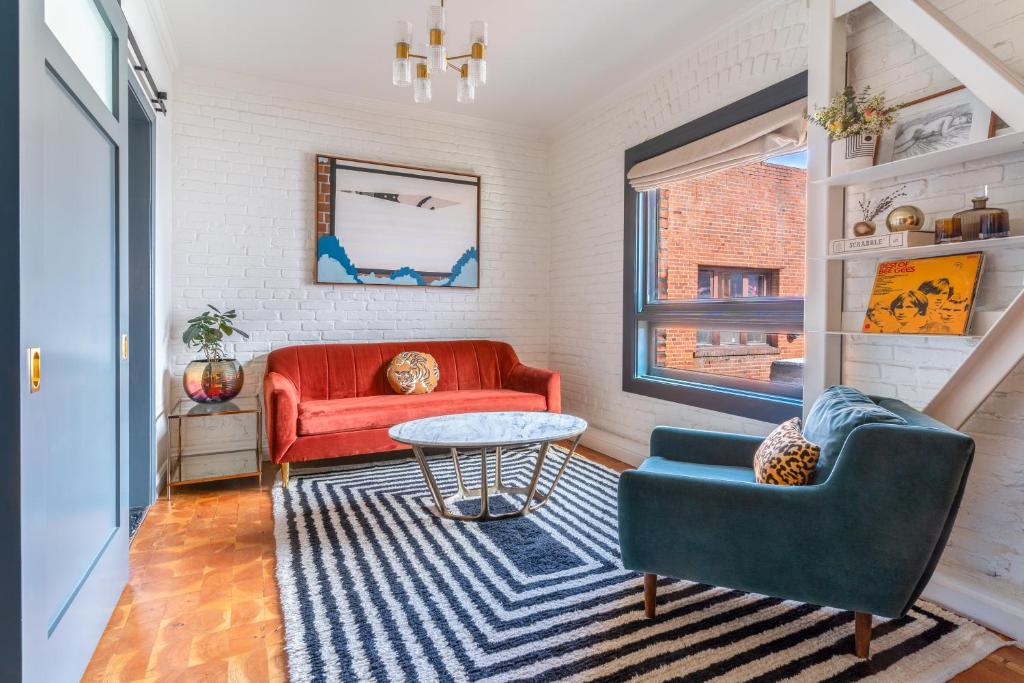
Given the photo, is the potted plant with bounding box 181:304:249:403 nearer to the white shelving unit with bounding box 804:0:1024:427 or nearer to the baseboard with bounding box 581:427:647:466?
the baseboard with bounding box 581:427:647:466

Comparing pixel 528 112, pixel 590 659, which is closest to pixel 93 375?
pixel 590 659

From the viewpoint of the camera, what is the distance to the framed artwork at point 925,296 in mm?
1920

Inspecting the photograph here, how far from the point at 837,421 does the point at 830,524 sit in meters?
0.34

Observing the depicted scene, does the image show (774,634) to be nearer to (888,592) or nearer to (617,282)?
(888,592)

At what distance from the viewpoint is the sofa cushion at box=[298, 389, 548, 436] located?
3236 mm

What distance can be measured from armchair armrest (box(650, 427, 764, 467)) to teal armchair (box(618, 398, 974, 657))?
0.57 m

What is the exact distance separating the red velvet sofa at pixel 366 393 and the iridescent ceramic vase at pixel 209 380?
235 millimetres

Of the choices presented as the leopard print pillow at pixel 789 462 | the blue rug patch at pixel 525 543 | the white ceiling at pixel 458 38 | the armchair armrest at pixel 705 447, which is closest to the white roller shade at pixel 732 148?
the white ceiling at pixel 458 38

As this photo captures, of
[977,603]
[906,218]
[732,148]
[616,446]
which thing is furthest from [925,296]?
[616,446]

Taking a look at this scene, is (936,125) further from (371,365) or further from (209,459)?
(209,459)

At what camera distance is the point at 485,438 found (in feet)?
7.82
